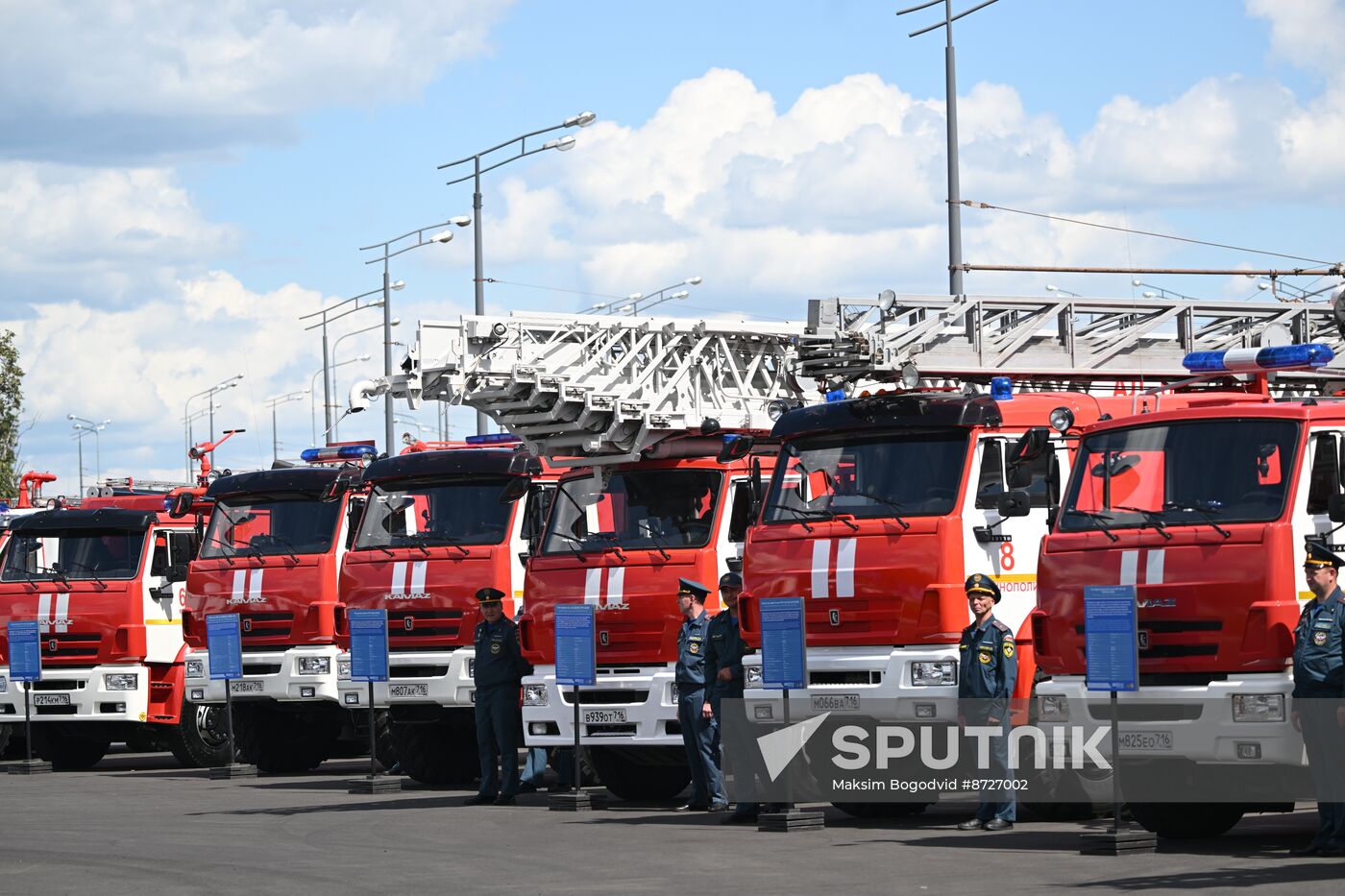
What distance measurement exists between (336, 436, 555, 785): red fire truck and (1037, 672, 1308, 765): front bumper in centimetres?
687

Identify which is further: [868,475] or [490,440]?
[490,440]

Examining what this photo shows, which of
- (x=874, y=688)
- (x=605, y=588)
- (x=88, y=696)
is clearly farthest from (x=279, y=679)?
(x=874, y=688)

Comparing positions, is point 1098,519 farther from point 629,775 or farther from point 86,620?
point 86,620

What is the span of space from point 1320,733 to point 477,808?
299 inches

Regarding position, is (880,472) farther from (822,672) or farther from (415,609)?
(415,609)

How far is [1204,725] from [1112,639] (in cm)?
72

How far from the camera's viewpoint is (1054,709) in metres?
13.5

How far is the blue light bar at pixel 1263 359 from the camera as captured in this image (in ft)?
46.8

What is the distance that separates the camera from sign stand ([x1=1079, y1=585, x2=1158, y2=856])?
12683mm

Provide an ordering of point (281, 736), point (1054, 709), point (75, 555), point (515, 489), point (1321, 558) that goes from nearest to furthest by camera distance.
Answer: point (1321, 558) < point (1054, 709) < point (515, 489) < point (281, 736) < point (75, 555)

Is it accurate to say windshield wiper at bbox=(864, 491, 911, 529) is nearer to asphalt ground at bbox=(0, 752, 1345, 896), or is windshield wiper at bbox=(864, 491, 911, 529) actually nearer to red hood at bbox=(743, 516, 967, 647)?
red hood at bbox=(743, 516, 967, 647)

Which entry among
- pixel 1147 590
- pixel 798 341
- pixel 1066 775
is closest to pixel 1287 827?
pixel 1066 775

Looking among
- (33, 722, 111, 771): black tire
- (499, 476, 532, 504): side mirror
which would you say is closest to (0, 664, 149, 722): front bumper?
(33, 722, 111, 771): black tire

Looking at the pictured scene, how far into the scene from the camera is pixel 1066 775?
14625mm
